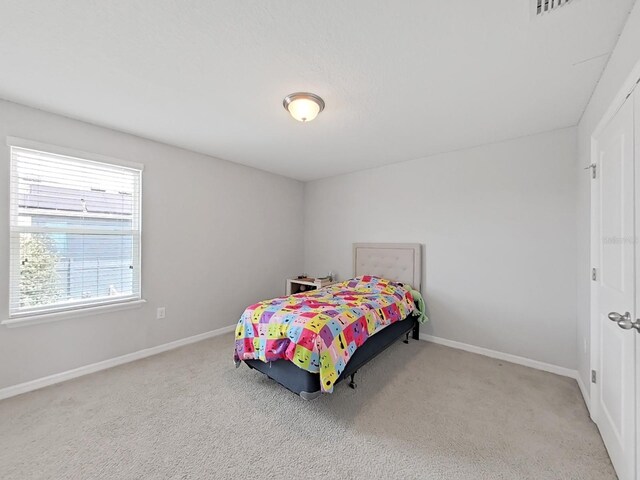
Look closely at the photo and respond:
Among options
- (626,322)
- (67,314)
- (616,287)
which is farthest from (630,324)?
(67,314)

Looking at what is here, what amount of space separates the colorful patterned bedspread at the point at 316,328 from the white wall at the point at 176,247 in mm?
1276

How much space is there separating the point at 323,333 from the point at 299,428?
63 centimetres

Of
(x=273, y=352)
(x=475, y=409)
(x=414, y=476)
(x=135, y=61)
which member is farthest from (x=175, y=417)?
(x=135, y=61)

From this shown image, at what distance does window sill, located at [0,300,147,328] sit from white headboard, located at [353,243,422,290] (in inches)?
110

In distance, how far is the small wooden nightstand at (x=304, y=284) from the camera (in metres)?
4.12

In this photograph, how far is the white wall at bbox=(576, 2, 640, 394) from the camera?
4.29 feet

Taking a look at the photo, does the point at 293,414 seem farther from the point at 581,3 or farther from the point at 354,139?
the point at 581,3

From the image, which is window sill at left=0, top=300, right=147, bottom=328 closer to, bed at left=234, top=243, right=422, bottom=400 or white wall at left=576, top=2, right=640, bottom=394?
bed at left=234, top=243, right=422, bottom=400

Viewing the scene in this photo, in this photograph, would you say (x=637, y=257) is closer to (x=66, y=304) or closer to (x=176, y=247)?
(x=176, y=247)

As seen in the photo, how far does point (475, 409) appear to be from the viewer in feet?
6.70

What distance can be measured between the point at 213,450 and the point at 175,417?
488mm

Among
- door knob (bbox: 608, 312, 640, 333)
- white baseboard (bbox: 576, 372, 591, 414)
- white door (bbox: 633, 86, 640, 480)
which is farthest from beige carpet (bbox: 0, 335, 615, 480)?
door knob (bbox: 608, 312, 640, 333)

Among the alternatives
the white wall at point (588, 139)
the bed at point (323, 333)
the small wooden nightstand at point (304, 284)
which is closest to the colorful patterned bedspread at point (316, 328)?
the bed at point (323, 333)

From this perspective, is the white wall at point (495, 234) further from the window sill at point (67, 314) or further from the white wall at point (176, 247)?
the window sill at point (67, 314)
